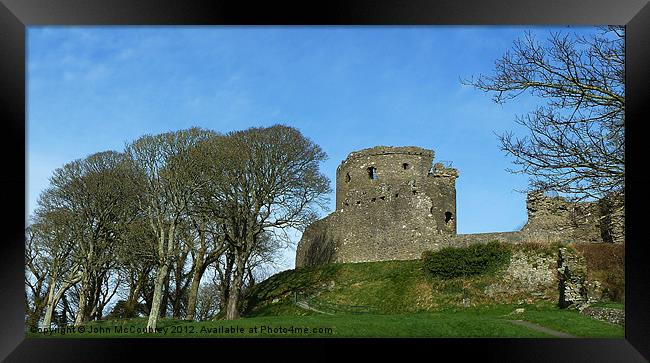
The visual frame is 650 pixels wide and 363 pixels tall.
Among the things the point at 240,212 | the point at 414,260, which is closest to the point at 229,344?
the point at 240,212

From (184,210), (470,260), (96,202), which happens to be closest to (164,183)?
(184,210)

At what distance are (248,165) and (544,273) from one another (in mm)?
11432

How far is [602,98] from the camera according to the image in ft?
40.4

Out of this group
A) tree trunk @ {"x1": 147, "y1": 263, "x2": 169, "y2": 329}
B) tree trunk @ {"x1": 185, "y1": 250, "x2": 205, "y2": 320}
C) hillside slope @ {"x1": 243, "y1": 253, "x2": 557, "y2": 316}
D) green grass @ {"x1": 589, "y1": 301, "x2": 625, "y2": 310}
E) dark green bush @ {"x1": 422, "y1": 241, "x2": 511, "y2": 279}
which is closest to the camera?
green grass @ {"x1": 589, "y1": 301, "x2": 625, "y2": 310}

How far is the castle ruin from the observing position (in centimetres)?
2669

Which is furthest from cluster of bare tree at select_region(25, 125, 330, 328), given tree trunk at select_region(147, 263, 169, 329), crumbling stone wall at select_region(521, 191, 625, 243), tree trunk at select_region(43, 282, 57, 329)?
crumbling stone wall at select_region(521, 191, 625, 243)

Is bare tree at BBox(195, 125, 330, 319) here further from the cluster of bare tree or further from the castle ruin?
the castle ruin

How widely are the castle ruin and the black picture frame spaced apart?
15924 mm

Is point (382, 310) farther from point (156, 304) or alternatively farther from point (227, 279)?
point (156, 304)

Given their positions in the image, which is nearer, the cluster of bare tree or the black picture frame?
the black picture frame

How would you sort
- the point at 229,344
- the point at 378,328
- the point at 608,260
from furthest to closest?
the point at 608,260
the point at 378,328
the point at 229,344
